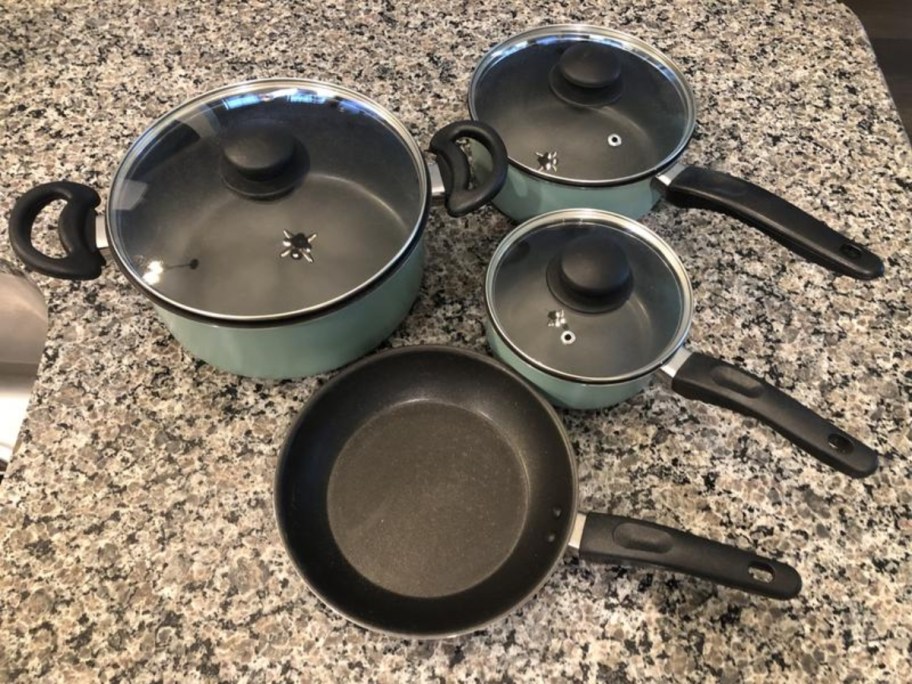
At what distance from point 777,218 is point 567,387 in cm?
28

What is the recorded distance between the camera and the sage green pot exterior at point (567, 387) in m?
0.67

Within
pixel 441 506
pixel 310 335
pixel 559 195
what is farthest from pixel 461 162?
pixel 441 506

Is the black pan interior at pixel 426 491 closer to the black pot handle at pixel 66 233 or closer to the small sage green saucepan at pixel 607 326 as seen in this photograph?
the small sage green saucepan at pixel 607 326

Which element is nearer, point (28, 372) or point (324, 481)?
point (324, 481)

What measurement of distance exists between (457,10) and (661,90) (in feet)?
1.22

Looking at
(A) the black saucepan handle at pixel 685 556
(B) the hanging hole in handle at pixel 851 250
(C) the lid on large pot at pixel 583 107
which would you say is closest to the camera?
(A) the black saucepan handle at pixel 685 556

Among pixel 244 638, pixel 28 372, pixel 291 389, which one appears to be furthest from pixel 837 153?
pixel 28 372

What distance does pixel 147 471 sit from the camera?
706 millimetres

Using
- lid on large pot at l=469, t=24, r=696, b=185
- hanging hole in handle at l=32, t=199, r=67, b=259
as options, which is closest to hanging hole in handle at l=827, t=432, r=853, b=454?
lid on large pot at l=469, t=24, r=696, b=185

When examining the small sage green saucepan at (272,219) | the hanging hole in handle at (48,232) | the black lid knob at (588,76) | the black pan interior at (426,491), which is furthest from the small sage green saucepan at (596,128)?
the hanging hole in handle at (48,232)

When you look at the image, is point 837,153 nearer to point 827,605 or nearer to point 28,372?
point 827,605

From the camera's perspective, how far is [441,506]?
2.25 feet

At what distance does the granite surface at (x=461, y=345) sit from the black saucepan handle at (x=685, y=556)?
0.22ft

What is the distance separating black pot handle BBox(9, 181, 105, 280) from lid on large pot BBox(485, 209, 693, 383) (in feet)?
1.23
